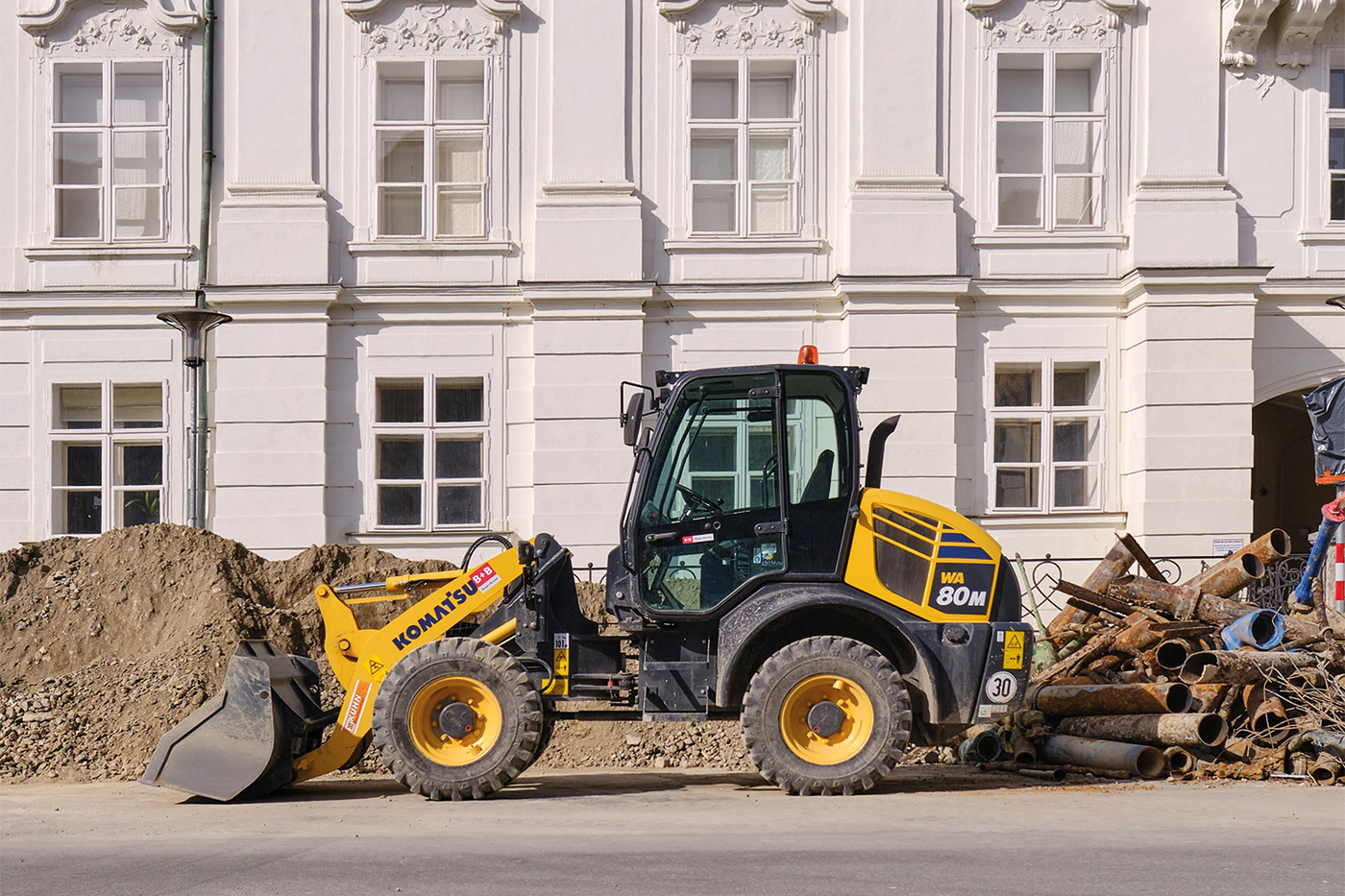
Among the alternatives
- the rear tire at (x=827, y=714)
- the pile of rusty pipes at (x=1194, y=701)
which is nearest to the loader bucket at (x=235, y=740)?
the rear tire at (x=827, y=714)

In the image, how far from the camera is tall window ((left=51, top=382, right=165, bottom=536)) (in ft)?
51.1

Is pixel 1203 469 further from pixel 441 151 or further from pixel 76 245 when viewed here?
pixel 76 245

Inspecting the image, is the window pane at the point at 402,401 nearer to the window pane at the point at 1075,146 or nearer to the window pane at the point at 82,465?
the window pane at the point at 82,465

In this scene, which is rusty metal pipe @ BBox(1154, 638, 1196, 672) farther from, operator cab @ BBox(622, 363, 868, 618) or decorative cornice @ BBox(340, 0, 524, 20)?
decorative cornice @ BBox(340, 0, 524, 20)

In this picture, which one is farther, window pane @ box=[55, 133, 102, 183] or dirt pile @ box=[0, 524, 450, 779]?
window pane @ box=[55, 133, 102, 183]

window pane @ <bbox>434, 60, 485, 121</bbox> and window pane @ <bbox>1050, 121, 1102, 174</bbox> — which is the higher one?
window pane @ <bbox>434, 60, 485, 121</bbox>

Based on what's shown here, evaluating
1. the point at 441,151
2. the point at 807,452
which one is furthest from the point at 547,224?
the point at 807,452

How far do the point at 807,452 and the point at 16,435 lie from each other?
10.6 metres

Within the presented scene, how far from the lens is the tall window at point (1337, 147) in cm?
1570

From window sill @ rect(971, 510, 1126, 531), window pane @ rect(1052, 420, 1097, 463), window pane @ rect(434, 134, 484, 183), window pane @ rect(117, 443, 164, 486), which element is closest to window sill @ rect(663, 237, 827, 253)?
window pane @ rect(434, 134, 484, 183)

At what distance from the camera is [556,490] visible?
49.8 ft

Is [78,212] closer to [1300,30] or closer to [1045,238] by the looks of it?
[1045,238]

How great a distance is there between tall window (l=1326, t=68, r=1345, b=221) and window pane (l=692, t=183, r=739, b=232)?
22.2 ft

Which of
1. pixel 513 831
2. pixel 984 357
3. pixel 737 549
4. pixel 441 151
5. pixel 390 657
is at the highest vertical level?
pixel 441 151
